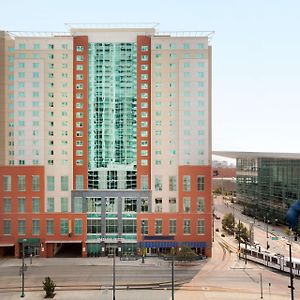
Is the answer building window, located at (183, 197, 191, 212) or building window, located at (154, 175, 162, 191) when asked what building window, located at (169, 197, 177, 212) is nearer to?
building window, located at (183, 197, 191, 212)

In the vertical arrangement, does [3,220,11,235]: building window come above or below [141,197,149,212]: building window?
below

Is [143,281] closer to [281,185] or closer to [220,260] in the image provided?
[220,260]

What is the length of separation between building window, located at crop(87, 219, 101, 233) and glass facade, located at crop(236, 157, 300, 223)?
49818 mm

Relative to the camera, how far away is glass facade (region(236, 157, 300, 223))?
330ft

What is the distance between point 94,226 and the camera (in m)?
75.9

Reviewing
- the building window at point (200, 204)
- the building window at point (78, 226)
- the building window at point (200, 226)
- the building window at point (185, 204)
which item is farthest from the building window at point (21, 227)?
the building window at point (200, 204)

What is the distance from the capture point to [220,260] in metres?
71.1

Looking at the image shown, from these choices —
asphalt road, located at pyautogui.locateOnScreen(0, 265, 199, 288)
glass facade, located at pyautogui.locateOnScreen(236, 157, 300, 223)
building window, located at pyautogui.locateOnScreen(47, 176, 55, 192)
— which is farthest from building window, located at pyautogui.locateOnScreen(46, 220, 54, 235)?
glass facade, located at pyautogui.locateOnScreen(236, 157, 300, 223)

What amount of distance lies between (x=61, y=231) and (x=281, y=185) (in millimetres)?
59644

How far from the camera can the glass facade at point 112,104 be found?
253 ft

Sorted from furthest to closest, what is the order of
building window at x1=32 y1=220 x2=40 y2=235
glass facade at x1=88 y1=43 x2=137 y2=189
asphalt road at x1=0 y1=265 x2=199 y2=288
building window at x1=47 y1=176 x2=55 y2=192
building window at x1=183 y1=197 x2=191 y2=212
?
glass facade at x1=88 y1=43 x2=137 y2=189 → building window at x1=47 y1=176 x2=55 y2=192 → building window at x1=183 y1=197 x2=191 y2=212 → building window at x1=32 y1=220 x2=40 y2=235 → asphalt road at x1=0 y1=265 x2=199 y2=288

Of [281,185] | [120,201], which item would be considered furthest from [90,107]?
[281,185]

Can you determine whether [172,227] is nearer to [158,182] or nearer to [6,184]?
[158,182]

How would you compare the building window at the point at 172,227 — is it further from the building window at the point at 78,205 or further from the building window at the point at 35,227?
the building window at the point at 35,227
